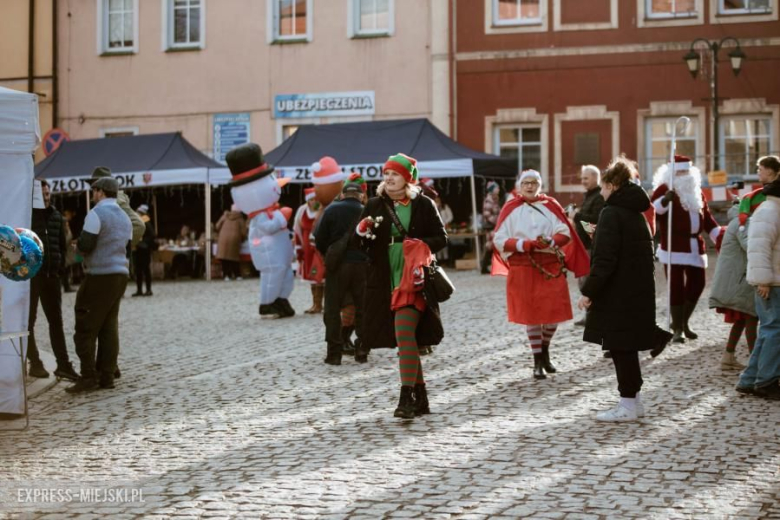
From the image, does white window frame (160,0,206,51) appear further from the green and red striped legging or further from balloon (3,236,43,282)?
balloon (3,236,43,282)

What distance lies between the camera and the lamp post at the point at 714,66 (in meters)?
24.4

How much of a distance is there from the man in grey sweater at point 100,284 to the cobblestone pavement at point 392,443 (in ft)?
0.85

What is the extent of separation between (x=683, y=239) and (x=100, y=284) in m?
5.41

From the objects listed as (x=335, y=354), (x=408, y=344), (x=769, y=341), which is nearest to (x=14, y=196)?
(x=408, y=344)

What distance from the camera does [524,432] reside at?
761 centimetres

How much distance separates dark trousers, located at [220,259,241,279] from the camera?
25578 mm

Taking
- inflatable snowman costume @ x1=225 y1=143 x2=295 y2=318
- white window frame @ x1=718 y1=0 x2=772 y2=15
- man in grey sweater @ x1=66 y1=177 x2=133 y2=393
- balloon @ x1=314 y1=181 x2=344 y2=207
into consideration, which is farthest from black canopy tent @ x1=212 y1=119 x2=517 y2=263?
man in grey sweater @ x1=66 y1=177 x2=133 y2=393

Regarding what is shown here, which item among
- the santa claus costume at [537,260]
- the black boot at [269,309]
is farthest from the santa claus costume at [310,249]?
the santa claus costume at [537,260]

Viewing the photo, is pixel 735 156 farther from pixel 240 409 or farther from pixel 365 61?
pixel 240 409

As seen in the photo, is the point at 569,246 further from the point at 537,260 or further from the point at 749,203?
the point at 749,203

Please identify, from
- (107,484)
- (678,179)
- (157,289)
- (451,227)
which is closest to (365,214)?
(107,484)

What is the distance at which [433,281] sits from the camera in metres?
8.25

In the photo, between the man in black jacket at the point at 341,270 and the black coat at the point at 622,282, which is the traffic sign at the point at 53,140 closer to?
the man in black jacket at the point at 341,270

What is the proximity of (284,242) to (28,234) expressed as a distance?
910cm
